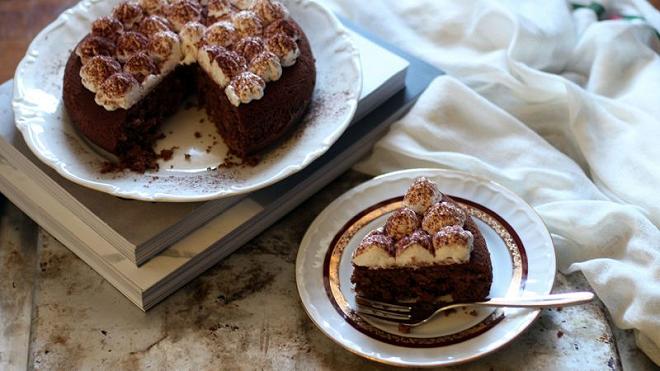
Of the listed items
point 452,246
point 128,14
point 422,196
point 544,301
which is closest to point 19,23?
point 128,14

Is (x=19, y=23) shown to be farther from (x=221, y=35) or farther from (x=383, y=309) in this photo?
(x=383, y=309)

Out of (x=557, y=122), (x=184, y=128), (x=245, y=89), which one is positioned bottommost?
(x=557, y=122)

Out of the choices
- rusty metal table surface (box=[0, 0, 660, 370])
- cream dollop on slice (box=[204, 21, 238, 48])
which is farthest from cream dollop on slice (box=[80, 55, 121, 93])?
rusty metal table surface (box=[0, 0, 660, 370])

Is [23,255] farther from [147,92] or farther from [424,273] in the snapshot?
[424,273]

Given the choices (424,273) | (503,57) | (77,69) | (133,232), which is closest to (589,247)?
(424,273)

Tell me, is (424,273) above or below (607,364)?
above

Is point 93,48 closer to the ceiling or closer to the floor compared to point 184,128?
closer to the ceiling
